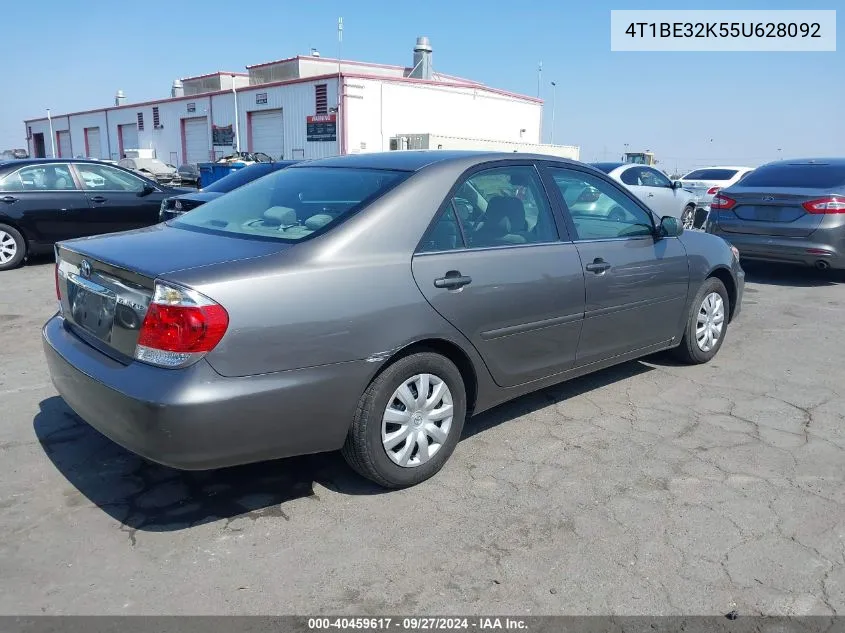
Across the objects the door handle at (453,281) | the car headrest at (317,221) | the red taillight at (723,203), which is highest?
the red taillight at (723,203)

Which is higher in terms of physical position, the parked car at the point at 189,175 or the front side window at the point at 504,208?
the parked car at the point at 189,175

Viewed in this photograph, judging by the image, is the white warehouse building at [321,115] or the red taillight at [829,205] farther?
the white warehouse building at [321,115]

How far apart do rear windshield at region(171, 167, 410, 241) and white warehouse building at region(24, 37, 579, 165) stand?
19.8 meters

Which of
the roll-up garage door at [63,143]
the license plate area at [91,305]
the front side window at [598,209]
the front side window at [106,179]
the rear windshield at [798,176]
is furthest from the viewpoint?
the roll-up garage door at [63,143]

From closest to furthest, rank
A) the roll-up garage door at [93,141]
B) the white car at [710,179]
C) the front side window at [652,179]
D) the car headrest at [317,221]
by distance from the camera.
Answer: the car headrest at [317,221]
the front side window at [652,179]
the white car at [710,179]
the roll-up garage door at [93,141]

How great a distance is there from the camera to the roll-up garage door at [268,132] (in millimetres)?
32031

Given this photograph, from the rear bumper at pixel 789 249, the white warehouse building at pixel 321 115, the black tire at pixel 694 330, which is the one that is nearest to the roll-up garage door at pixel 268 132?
the white warehouse building at pixel 321 115

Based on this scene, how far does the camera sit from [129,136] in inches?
1711

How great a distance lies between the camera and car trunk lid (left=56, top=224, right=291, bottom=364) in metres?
2.93

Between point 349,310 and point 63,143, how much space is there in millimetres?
56909

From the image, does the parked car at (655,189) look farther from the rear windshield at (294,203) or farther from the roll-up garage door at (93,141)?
the roll-up garage door at (93,141)

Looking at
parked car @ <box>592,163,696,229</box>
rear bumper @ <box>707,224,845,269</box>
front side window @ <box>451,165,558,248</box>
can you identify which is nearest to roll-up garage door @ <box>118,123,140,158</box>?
parked car @ <box>592,163,696,229</box>

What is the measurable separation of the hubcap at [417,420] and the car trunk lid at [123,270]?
906 mm

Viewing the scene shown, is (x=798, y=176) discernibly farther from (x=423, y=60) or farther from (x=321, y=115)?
(x=423, y=60)
